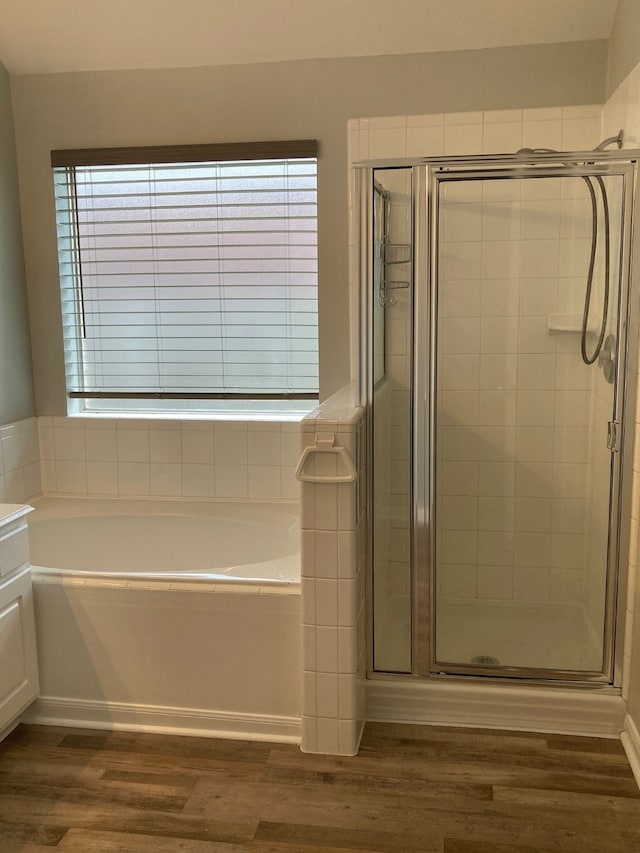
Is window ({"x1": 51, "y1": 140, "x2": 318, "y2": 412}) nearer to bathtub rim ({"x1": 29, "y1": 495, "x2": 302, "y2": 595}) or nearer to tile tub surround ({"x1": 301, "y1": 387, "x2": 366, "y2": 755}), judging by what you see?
bathtub rim ({"x1": 29, "y1": 495, "x2": 302, "y2": 595})

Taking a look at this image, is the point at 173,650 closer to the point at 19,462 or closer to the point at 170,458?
the point at 170,458

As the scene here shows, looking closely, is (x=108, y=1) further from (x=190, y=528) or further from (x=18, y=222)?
(x=190, y=528)

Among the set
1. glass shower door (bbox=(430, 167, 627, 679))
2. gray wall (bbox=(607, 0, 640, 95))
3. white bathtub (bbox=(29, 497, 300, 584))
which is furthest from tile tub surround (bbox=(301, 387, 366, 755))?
gray wall (bbox=(607, 0, 640, 95))

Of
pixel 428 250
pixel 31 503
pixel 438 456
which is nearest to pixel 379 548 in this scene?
pixel 438 456

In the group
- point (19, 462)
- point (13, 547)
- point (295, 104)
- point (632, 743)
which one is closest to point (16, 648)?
point (13, 547)

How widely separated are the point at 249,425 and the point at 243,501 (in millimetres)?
→ 354

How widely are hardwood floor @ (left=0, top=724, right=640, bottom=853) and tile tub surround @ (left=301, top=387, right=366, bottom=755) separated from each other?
12 centimetres

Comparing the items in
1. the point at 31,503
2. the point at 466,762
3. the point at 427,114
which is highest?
the point at 427,114

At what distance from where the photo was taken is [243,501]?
362cm

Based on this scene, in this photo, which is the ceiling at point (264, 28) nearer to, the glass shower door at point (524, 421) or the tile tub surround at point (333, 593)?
the glass shower door at point (524, 421)

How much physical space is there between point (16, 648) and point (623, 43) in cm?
304

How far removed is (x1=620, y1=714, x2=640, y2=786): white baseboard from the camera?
2436mm

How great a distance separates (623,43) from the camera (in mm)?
2885

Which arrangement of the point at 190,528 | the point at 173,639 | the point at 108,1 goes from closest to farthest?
the point at 173,639
the point at 108,1
the point at 190,528
